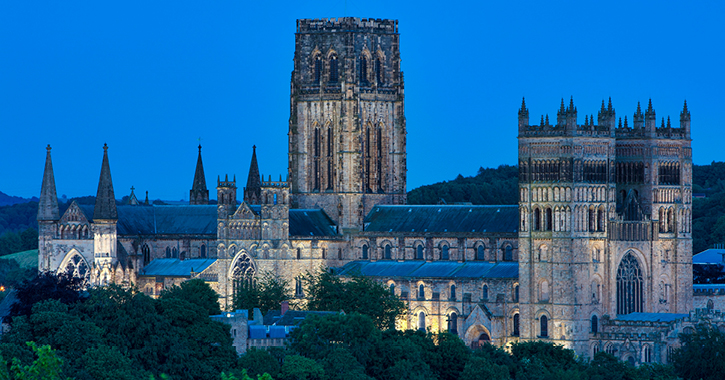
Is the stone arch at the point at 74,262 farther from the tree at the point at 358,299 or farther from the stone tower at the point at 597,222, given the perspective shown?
the stone tower at the point at 597,222

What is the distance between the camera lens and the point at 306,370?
115 metres

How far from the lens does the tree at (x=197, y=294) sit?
13788cm

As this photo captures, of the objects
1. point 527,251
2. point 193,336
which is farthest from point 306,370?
point 527,251

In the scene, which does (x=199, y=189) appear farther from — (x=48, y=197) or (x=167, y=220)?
(x=48, y=197)

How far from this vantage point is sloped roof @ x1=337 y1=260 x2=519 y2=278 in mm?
145500

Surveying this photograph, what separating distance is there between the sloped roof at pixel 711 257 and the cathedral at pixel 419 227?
1085 inches

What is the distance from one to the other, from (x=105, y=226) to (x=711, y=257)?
194ft

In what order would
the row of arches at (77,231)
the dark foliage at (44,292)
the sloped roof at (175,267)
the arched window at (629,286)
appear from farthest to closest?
the row of arches at (77,231), the sloped roof at (175,267), the arched window at (629,286), the dark foliage at (44,292)

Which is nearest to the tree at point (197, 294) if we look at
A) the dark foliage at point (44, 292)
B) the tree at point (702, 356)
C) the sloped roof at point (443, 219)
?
the dark foliage at point (44, 292)

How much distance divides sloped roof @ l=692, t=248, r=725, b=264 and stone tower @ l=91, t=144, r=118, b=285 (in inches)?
2181

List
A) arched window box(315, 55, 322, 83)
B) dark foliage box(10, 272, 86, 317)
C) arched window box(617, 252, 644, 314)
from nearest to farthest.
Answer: dark foliage box(10, 272, 86, 317)
arched window box(617, 252, 644, 314)
arched window box(315, 55, 322, 83)

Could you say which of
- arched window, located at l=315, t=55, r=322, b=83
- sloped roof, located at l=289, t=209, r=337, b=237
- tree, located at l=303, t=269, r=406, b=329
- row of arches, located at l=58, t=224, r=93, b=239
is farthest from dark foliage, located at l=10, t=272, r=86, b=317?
arched window, located at l=315, t=55, r=322, b=83

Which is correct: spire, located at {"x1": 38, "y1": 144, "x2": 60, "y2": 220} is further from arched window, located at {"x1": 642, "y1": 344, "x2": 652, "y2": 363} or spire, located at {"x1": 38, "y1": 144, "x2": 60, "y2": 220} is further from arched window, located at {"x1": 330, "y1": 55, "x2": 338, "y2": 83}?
arched window, located at {"x1": 642, "y1": 344, "x2": 652, "y2": 363}

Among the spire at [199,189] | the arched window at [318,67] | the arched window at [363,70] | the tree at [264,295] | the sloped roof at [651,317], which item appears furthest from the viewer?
the spire at [199,189]
